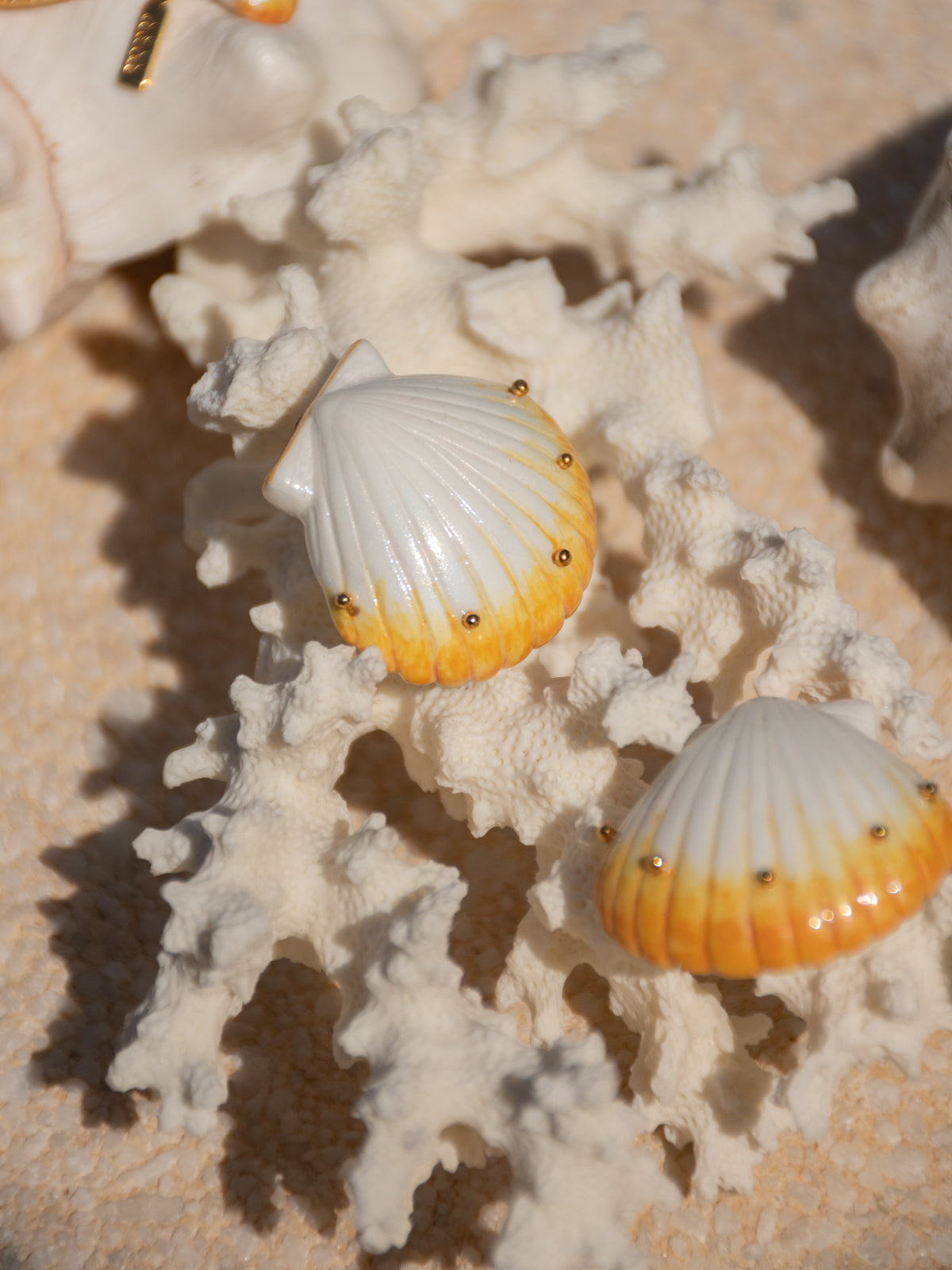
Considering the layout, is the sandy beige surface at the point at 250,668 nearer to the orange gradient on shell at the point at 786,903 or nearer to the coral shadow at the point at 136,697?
the coral shadow at the point at 136,697

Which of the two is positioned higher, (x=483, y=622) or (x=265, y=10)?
(x=265, y=10)

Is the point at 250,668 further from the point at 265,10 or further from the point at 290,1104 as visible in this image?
the point at 265,10

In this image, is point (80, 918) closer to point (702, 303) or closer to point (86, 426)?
point (86, 426)

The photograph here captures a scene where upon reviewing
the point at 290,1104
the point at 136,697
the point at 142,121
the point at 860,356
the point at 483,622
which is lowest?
the point at 290,1104

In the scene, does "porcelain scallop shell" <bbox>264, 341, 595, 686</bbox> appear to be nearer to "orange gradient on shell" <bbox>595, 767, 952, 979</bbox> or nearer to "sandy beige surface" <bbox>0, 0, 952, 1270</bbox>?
"orange gradient on shell" <bbox>595, 767, 952, 979</bbox>

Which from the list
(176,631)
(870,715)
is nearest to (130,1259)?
(176,631)

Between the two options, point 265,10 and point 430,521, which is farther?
point 265,10

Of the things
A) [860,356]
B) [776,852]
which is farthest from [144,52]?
[776,852]
